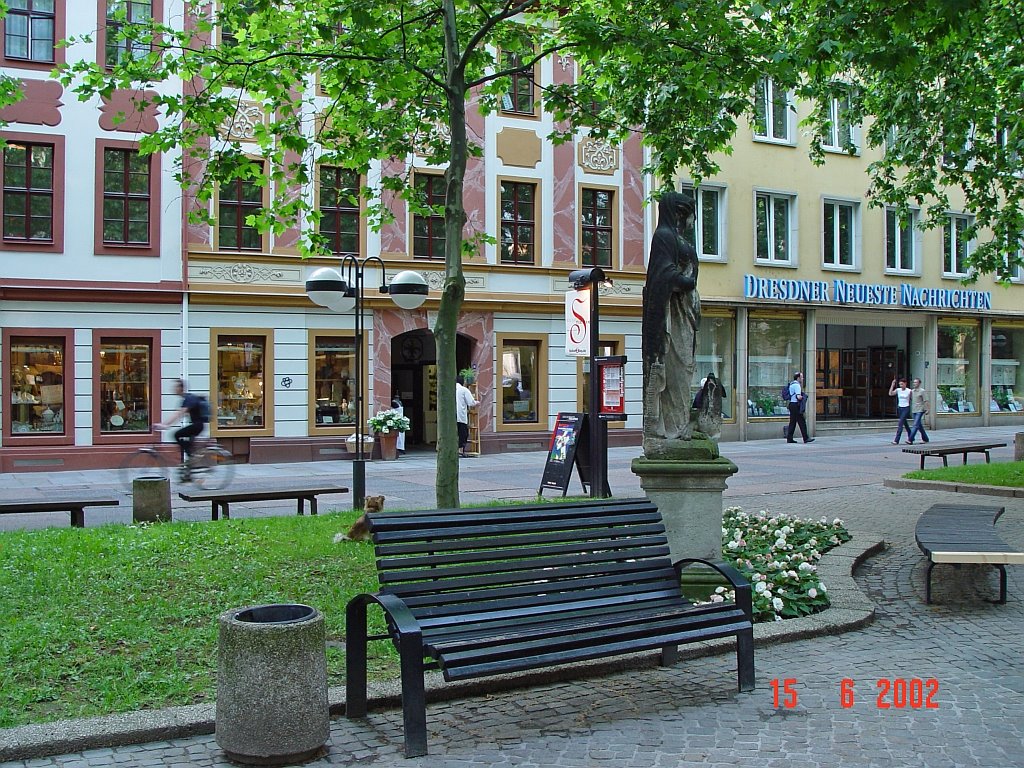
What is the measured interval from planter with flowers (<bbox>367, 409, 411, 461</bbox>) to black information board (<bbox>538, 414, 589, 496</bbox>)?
28.8 ft

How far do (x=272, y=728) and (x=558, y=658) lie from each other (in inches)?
53.3

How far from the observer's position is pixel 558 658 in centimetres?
485

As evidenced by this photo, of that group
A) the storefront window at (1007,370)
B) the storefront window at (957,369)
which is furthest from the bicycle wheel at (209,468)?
the storefront window at (1007,370)

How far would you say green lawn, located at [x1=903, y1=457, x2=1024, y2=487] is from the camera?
1555 cm

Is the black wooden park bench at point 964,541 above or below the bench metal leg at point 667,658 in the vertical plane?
above

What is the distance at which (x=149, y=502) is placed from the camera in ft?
39.0

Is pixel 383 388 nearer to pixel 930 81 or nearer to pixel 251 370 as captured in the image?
pixel 251 370

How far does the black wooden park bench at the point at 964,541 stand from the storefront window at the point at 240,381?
16.9 meters

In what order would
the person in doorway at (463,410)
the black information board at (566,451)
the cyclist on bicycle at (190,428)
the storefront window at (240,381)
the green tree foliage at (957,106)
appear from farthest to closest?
the person in doorway at (463,410) < the storefront window at (240,381) < the cyclist on bicycle at (190,428) < the black information board at (566,451) < the green tree foliage at (957,106)

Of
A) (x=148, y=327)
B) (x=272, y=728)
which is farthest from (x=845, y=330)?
(x=272, y=728)

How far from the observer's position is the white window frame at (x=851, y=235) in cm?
3200

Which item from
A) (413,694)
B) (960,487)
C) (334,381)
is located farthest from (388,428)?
(413,694)

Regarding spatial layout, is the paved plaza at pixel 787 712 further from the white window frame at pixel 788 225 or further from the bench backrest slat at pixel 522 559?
the white window frame at pixel 788 225

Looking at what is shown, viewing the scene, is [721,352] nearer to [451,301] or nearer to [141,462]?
[141,462]
